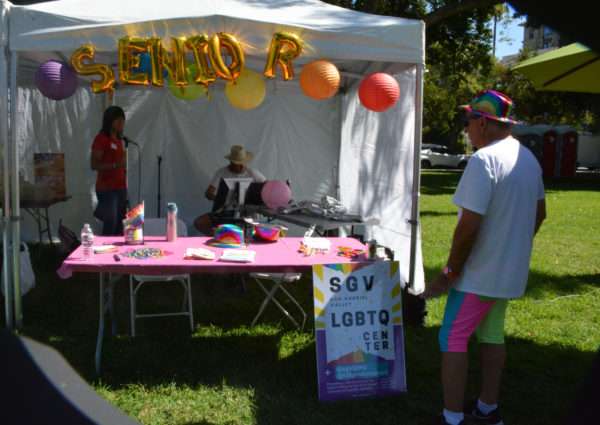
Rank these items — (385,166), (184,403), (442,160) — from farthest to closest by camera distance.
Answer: (442,160) < (385,166) < (184,403)

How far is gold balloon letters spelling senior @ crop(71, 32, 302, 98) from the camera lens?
387 cm

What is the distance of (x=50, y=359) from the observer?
1.81ft

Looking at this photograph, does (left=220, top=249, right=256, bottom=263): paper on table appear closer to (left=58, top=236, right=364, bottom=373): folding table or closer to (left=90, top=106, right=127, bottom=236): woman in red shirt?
(left=58, top=236, right=364, bottom=373): folding table

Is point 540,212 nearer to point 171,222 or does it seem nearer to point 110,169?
point 171,222

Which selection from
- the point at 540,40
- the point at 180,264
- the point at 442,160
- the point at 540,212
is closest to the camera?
the point at 540,212

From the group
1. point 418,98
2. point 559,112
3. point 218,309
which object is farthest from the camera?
point 559,112

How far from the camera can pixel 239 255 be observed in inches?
137

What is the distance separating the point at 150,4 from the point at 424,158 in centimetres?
2487

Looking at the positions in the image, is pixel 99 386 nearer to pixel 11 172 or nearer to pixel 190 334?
pixel 190 334

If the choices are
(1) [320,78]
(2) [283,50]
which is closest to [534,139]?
(1) [320,78]

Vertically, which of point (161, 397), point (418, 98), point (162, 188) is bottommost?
point (161, 397)

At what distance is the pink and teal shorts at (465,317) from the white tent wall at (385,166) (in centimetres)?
164

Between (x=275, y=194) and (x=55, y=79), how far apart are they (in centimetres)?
230

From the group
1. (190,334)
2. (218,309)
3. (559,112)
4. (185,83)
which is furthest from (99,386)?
(559,112)
